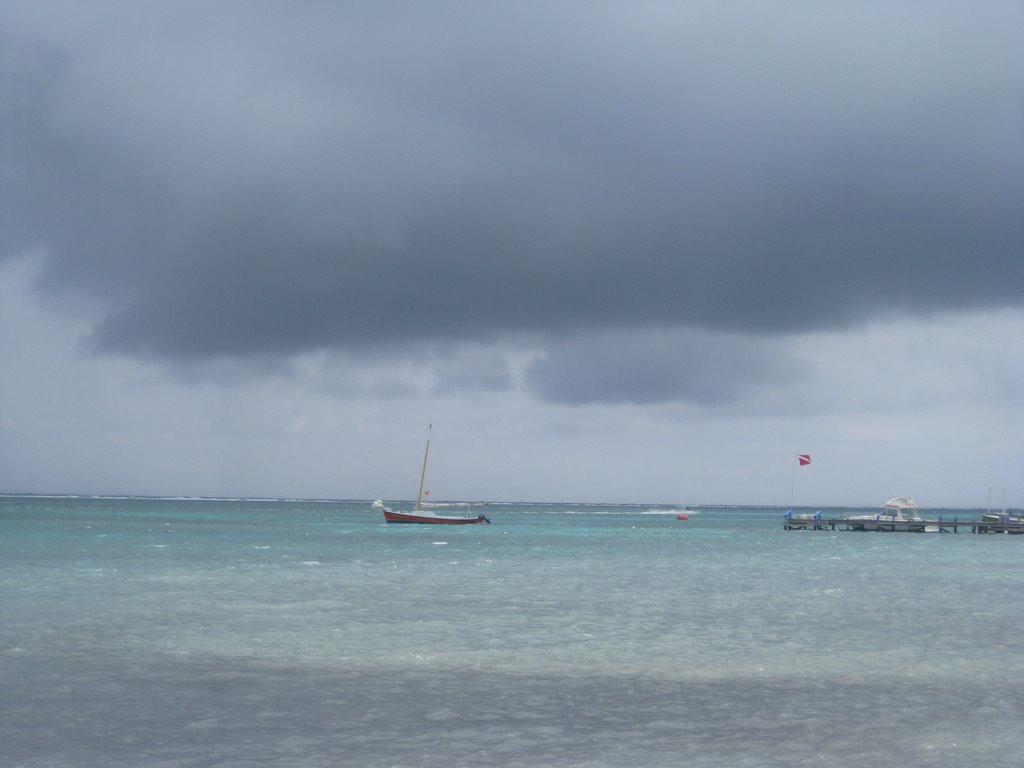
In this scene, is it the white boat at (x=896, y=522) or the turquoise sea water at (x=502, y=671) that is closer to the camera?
the turquoise sea water at (x=502, y=671)

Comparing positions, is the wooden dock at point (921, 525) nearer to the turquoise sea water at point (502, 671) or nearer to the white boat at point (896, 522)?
the white boat at point (896, 522)

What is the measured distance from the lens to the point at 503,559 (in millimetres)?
70062

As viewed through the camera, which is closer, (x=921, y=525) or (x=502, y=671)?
(x=502, y=671)

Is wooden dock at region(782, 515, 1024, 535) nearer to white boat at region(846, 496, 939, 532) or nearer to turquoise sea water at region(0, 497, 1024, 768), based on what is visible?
white boat at region(846, 496, 939, 532)

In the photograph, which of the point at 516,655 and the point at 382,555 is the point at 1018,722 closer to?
the point at 516,655

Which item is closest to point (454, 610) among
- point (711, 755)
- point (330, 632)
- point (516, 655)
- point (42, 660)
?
point (330, 632)

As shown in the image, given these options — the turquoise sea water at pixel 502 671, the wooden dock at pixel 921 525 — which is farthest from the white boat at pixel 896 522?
the turquoise sea water at pixel 502 671

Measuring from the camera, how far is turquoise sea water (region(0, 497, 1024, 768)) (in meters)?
16.5

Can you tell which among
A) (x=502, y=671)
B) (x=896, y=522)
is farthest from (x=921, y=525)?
(x=502, y=671)

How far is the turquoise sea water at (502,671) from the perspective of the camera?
54.2 ft

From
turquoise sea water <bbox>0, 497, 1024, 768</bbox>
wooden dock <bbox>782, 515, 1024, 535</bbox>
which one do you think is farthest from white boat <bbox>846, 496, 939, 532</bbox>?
turquoise sea water <bbox>0, 497, 1024, 768</bbox>

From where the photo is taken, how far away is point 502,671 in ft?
77.7

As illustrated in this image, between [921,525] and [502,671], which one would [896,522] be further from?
[502,671]

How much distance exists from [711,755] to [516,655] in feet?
34.5
